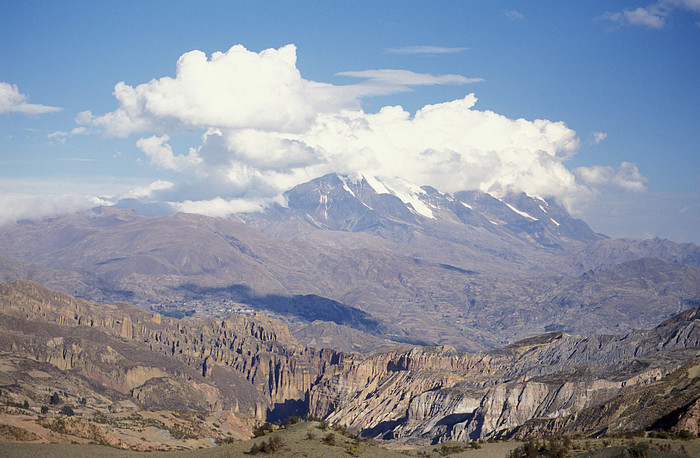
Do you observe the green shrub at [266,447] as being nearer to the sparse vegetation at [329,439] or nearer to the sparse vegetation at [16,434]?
the sparse vegetation at [329,439]

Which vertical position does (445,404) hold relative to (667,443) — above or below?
below

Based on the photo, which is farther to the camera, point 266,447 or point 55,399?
point 55,399

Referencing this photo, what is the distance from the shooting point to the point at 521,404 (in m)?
166

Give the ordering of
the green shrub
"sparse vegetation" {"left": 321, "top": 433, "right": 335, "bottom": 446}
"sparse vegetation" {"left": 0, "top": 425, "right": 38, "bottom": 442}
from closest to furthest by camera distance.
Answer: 1. the green shrub
2. "sparse vegetation" {"left": 321, "top": 433, "right": 335, "bottom": 446}
3. "sparse vegetation" {"left": 0, "top": 425, "right": 38, "bottom": 442}

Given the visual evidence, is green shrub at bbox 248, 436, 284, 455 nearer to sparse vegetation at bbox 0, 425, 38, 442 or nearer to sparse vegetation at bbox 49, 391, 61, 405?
sparse vegetation at bbox 0, 425, 38, 442

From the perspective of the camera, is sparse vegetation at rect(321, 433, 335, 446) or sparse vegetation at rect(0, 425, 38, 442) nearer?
sparse vegetation at rect(321, 433, 335, 446)

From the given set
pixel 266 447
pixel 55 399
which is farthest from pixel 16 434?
pixel 55 399

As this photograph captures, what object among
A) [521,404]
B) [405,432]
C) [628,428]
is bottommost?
[405,432]

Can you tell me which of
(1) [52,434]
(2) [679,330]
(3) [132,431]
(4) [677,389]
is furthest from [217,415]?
(2) [679,330]

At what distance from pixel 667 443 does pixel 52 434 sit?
192 feet

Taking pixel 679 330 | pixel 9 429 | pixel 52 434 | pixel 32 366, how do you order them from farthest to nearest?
pixel 679 330 → pixel 32 366 → pixel 52 434 → pixel 9 429

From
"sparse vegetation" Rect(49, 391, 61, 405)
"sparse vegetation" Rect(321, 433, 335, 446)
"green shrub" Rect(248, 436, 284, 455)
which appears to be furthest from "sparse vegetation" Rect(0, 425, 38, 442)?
"sparse vegetation" Rect(49, 391, 61, 405)

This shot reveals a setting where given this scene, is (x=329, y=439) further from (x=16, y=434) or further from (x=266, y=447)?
(x=16, y=434)

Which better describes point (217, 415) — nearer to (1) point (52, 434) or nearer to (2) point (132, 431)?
(2) point (132, 431)
